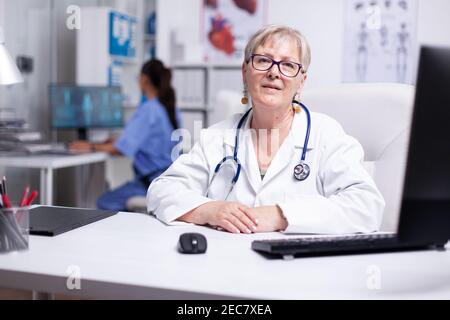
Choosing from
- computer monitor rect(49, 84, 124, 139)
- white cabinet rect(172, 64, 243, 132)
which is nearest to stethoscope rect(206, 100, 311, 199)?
computer monitor rect(49, 84, 124, 139)

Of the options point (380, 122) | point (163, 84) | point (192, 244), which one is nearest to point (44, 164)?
point (163, 84)

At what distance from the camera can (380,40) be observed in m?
4.19

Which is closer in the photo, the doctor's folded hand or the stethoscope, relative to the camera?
the doctor's folded hand

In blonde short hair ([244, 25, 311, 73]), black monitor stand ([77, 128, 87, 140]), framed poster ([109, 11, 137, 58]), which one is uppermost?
framed poster ([109, 11, 137, 58])

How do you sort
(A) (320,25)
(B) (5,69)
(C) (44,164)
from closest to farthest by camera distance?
(B) (5,69) < (C) (44,164) < (A) (320,25)

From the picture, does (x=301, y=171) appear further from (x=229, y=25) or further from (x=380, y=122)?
(x=229, y=25)

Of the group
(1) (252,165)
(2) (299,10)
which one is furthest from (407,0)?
(1) (252,165)

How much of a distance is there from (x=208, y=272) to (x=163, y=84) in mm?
2613

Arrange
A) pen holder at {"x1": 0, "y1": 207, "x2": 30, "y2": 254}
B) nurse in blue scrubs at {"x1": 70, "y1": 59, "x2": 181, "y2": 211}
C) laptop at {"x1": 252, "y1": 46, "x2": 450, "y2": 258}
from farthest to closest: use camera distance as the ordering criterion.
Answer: nurse in blue scrubs at {"x1": 70, "y1": 59, "x2": 181, "y2": 211} → pen holder at {"x1": 0, "y1": 207, "x2": 30, "y2": 254} → laptop at {"x1": 252, "y1": 46, "x2": 450, "y2": 258}

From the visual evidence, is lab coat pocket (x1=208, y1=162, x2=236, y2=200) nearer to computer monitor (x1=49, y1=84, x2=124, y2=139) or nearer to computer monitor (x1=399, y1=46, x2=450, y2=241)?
computer monitor (x1=399, y1=46, x2=450, y2=241)

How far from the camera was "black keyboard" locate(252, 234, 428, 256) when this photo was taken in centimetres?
97

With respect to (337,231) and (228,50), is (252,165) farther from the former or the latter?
(228,50)

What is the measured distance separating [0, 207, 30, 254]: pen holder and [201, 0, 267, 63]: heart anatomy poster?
354cm

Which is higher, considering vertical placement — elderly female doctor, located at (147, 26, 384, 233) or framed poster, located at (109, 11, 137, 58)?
framed poster, located at (109, 11, 137, 58)
